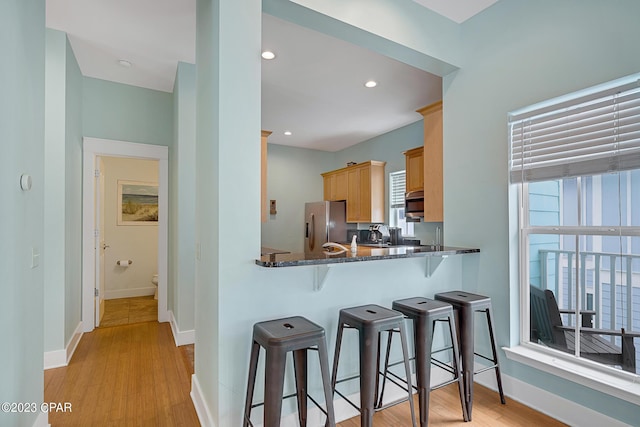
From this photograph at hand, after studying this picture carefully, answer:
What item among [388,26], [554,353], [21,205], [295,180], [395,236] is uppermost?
[388,26]

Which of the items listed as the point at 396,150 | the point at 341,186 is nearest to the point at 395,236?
the point at 396,150

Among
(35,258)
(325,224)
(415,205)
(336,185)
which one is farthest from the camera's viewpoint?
(336,185)

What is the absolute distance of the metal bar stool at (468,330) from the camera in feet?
6.83

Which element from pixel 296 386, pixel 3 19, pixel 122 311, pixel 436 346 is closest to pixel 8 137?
pixel 3 19

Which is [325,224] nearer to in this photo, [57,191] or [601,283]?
[57,191]

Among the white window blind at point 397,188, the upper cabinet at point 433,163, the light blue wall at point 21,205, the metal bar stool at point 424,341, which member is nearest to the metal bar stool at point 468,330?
the metal bar stool at point 424,341

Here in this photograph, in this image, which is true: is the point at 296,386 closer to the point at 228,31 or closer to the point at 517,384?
the point at 517,384

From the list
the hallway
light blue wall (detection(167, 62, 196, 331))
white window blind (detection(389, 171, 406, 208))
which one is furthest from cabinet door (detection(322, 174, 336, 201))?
the hallway

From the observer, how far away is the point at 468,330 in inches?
83.7

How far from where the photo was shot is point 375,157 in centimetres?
582

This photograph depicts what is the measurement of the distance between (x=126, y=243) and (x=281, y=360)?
496 centimetres

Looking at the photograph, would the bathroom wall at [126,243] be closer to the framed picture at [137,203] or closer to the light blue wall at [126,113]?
the framed picture at [137,203]

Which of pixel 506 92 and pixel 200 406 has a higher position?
pixel 506 92

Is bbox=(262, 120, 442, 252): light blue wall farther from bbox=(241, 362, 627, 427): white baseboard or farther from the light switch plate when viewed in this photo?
the light switch plate
